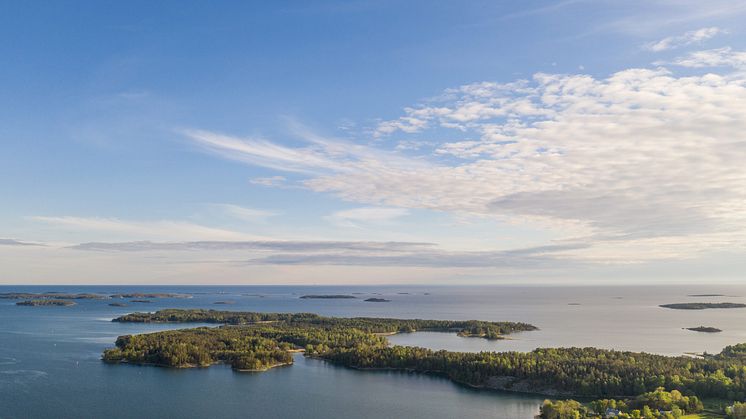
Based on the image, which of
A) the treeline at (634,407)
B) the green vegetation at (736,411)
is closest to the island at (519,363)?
the treeline at (634,407)

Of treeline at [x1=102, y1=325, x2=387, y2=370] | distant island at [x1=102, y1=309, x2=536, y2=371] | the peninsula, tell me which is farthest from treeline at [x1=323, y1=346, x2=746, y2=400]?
treeline at [x1=102, y1=325, x2=387, y2=370]

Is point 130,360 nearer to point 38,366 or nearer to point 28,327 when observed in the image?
point 38,366

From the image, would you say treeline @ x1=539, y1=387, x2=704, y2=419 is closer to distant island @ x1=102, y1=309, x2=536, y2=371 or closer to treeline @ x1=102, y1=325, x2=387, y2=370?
distant island @ x1=102, y1=309, x2=536, y2=371

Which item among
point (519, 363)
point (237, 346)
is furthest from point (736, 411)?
point (237, 346)

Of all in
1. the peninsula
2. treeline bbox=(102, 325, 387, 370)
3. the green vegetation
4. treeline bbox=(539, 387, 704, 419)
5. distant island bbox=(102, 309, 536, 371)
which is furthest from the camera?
distant island bbox=(102, 309, 536, 371)

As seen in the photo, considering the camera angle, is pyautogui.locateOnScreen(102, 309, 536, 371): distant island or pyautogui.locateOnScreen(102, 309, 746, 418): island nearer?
pyautogui.locateOnScreen(102, 309, 746, 418): island

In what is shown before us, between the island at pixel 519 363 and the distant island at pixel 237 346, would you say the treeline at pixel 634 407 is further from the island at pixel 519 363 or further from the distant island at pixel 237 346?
the distant island at pixel 237 346

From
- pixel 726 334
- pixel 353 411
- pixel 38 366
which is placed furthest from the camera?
pixel 726 334

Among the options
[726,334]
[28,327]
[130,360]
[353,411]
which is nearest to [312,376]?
[353,411]
